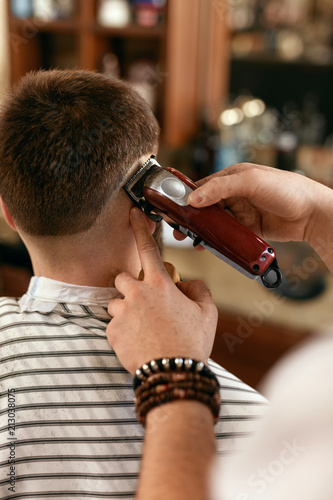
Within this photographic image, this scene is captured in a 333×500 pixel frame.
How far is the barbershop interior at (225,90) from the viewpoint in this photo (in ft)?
7.52

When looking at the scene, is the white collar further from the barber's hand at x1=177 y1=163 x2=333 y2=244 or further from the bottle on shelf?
the bottle on shelf

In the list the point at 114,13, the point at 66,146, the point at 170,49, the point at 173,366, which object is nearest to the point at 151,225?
the point at 66,146

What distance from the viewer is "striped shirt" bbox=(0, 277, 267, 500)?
2.97 ft

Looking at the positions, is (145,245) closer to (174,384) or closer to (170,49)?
(174,384)

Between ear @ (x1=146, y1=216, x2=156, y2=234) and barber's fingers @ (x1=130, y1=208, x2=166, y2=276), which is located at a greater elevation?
ear @ (x1=146, y1=216, x2=156, y2=234)

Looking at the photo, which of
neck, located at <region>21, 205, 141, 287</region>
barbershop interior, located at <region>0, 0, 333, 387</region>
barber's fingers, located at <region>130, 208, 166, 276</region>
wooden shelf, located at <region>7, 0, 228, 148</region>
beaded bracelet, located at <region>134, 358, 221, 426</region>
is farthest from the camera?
wooden shelf, located at <region>7, 0, 228, 148</region>

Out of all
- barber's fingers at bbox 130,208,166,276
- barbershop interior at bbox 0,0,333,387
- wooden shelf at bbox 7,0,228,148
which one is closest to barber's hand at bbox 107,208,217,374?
barber's fingers at bbox 130,208,166,276

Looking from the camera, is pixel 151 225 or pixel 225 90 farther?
pixel 225 90

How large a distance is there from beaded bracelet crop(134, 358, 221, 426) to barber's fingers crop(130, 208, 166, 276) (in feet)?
0.60

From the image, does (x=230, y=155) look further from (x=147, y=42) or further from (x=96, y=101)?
(x=96, y=101)

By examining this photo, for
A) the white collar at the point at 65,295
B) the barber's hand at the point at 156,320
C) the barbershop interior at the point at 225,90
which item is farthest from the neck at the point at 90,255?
the barbershop interior at the point at 225,90

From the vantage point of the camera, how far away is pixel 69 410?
92 centimetres

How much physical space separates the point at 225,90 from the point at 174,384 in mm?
2423

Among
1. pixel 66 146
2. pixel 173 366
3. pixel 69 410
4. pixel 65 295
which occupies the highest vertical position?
pixel 66 146
